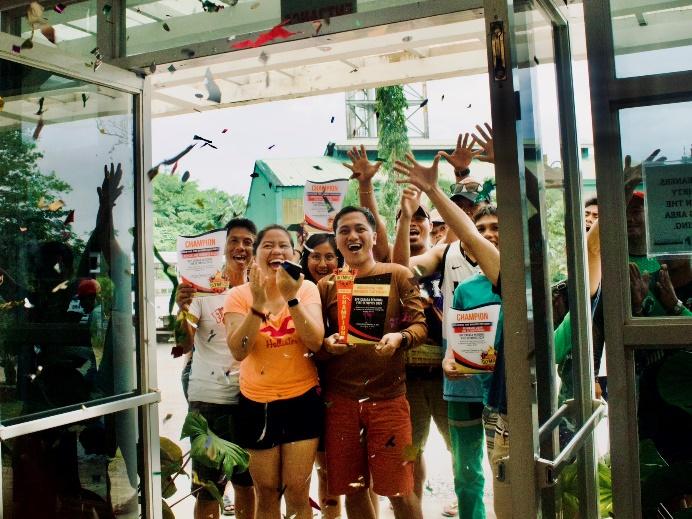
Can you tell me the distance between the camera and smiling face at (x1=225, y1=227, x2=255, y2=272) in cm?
323

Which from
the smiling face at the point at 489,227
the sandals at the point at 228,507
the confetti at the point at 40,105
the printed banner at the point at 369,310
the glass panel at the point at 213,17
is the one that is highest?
the glass panel at the point at 213,17

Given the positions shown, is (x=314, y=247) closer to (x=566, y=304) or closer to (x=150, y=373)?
(x=150, y=373)

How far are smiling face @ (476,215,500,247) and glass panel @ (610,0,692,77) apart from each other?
1.14 m

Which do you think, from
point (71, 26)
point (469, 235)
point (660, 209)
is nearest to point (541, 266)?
point (660, 209)

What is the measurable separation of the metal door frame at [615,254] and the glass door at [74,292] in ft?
5.40

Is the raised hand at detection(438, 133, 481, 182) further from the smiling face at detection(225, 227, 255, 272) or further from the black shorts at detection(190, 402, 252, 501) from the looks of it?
the black shorts at detection(190, 402, 252, 501)

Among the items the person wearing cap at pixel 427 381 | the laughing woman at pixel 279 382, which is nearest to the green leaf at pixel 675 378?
the person wearing cap at pixel 427 381

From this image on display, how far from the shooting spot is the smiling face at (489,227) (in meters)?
2.69

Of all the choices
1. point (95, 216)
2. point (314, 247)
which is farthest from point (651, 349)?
point (95, 216)

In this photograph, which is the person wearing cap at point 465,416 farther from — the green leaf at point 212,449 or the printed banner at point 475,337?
the green leaf at point 212,449

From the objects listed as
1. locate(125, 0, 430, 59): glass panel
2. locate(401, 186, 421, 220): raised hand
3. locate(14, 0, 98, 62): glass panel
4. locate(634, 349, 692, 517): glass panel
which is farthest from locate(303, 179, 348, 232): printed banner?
locate(634, 349, 692, 517): glass panel

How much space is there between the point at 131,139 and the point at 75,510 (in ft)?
4.62

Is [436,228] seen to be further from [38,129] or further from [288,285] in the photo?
[38,129]

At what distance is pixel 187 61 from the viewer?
2521 mm
